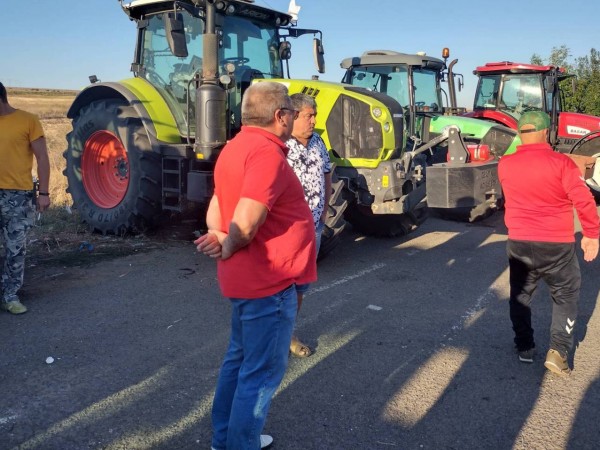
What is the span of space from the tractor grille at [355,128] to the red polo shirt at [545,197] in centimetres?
276

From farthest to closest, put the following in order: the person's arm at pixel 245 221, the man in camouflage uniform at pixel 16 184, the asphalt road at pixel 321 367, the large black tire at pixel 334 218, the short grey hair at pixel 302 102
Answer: the large black tire at pixel 334 218, the man in camouflage uniform at pixel 16 184, the short grey hair at pixel 302 102, the asphalt road at pixel 321 367, the person's arm at pixel 245 221

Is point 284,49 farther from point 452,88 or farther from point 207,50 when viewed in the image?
point 452,88

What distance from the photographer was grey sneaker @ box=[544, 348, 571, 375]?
3737 mm

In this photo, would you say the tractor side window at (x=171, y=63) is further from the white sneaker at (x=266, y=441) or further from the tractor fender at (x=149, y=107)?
the white sneaker at (x=266, y=441)

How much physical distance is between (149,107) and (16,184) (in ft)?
7.65

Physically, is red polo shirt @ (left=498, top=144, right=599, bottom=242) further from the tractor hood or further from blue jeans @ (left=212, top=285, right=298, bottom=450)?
the tractor hood

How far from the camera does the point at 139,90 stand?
6.93 meters

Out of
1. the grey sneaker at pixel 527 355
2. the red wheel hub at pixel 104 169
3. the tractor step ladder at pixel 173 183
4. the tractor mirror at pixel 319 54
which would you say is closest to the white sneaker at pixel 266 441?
the grey sneaker at pixel 527 355

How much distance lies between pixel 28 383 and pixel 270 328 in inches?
78.0

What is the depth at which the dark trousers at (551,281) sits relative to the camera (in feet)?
12.3

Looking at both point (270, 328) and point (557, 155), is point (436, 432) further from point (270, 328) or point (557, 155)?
point (557, 155)

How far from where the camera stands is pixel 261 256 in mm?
2398

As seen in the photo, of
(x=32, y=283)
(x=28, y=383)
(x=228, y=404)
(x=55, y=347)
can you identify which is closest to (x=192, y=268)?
(x=32, y=283)

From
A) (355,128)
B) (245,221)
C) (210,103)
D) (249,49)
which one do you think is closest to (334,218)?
(355,128)
